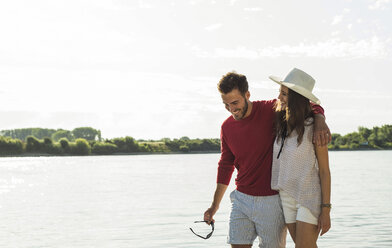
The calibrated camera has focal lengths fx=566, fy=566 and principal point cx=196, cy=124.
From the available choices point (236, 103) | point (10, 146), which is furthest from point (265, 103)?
point (10, 146)

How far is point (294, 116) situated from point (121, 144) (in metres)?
109

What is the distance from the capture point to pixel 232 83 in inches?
156

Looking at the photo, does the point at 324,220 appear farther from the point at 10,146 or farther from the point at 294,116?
the point at 10,146

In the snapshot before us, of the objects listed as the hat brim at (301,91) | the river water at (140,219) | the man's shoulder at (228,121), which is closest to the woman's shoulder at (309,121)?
the hat brim at (301,91)

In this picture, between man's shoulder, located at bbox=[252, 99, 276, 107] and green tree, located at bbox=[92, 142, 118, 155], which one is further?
green tree, located at bbox=[92, 142, 118, 155]

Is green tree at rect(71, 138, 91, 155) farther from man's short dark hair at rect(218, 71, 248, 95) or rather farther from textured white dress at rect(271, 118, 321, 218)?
textured white dress at rect(271, 118, 321, 218)

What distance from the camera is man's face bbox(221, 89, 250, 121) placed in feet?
13.1

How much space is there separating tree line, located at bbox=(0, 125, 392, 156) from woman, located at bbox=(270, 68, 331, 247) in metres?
102

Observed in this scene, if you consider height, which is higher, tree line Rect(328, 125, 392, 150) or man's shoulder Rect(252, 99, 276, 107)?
tree line Rect(328, 125, 392, 150)

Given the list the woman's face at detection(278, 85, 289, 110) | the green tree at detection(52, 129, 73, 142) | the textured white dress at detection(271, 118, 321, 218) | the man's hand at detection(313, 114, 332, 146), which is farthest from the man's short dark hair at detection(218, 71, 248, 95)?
the green tree at detection(52, 129, 73, 142)

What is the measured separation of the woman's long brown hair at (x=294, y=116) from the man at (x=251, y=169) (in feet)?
0.42

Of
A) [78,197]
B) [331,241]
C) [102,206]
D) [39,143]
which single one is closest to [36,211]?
[102,206]

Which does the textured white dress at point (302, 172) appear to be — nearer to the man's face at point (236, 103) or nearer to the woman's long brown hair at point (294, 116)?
the woman's long brown hair at point (294, 116)

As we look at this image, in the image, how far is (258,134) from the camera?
160 inches
